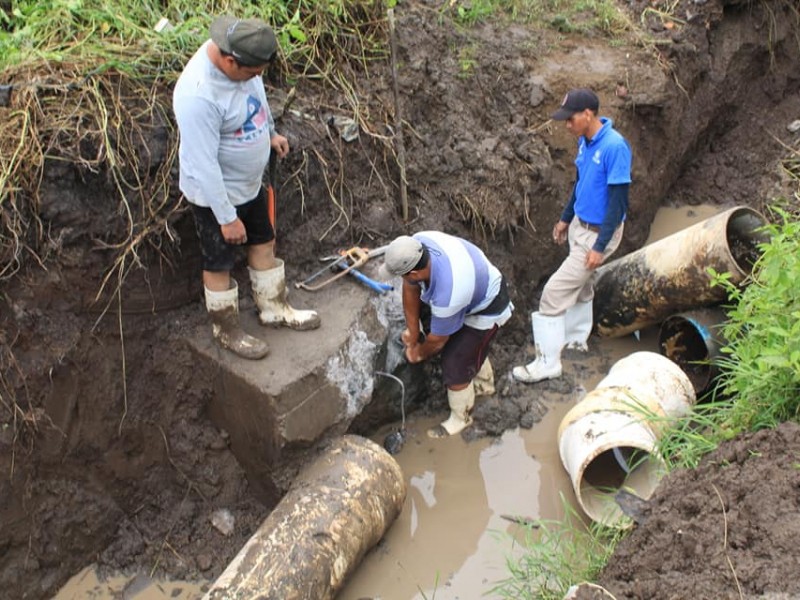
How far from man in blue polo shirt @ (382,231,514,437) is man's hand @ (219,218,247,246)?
0.83 m

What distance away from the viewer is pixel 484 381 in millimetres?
5133

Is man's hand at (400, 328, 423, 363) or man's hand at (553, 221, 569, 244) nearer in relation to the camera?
man's hand at (400, 328, 423, 363)

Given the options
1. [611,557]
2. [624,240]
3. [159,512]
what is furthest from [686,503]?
[624,240]

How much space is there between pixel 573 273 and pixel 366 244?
1430 mm

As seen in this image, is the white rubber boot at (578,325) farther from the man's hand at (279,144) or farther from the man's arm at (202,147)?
the man's arm at (202,147)

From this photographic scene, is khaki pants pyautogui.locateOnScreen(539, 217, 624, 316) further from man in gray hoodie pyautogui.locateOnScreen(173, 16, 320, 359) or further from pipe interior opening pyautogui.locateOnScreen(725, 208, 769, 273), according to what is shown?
man in gray hoodie pyautogui.locateOnScreen(173, 16, 320, 359)

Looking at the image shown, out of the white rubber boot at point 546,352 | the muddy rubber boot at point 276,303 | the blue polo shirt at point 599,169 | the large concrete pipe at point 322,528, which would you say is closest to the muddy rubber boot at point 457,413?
the white rubber boot at point 546,352

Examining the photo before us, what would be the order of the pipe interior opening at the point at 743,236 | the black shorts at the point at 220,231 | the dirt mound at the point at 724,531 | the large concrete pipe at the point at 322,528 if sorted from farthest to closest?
the pipe interior opening at the point at 743,236
the black shorts at the point at 220,231
the large concrete pipe at the point at 322,528
the dirt mound at the point at 724,531

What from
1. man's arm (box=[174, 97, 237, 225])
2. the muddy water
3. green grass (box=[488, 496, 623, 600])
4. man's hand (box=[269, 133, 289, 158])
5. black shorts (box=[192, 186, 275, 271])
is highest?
man's arm (box=[174, 97, 237, 225])

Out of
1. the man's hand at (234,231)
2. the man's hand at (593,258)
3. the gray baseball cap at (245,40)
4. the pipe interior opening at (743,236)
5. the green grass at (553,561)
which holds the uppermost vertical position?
the gray baseball cap at (245,40)

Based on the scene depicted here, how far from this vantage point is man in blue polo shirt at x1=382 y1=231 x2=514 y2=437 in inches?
166

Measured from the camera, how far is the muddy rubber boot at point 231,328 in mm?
4105

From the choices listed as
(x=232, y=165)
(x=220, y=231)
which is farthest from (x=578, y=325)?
(x=232, y=165)

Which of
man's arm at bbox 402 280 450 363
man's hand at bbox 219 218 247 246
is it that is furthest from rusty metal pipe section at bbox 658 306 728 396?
man's hand at bbox 219 218 247 246
